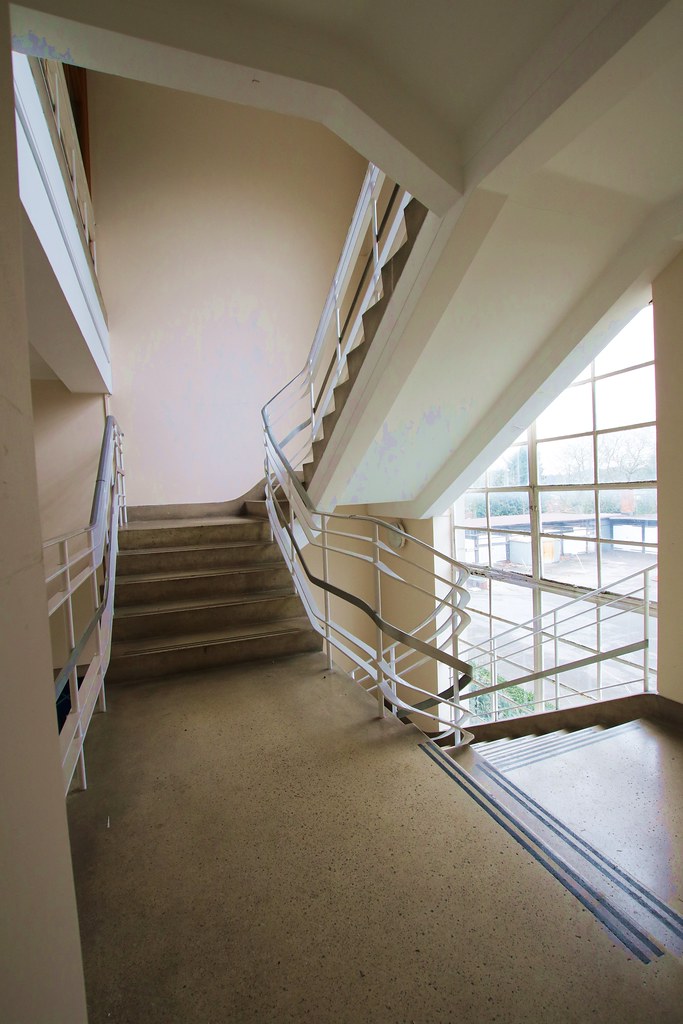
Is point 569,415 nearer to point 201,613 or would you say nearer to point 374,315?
point 374,315

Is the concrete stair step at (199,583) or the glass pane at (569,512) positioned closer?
the concrete stair step at (199,583)

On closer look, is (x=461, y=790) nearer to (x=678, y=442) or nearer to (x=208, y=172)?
(x=678, y=442)

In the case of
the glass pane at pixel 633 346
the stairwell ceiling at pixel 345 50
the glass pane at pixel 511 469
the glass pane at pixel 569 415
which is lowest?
the glass pane at pixel 511 469

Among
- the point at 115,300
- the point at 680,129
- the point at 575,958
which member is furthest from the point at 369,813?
the point at 115,300

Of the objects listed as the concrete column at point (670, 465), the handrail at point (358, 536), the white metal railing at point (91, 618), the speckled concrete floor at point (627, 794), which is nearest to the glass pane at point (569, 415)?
the concrete column at point (670, 465)

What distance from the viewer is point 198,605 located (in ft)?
10.1

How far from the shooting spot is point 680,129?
200 cm

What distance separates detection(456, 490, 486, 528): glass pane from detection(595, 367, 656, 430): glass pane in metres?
1.47

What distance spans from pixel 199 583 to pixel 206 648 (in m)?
0.53

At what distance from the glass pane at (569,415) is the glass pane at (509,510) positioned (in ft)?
2.07

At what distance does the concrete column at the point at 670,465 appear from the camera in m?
2.74

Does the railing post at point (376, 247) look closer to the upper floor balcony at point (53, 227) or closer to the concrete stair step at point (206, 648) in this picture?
the upper floor balcony at point (53, 227)

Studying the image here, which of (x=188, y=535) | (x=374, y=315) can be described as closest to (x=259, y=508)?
(x=188, y=535)

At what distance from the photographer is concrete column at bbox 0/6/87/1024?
640 mm
